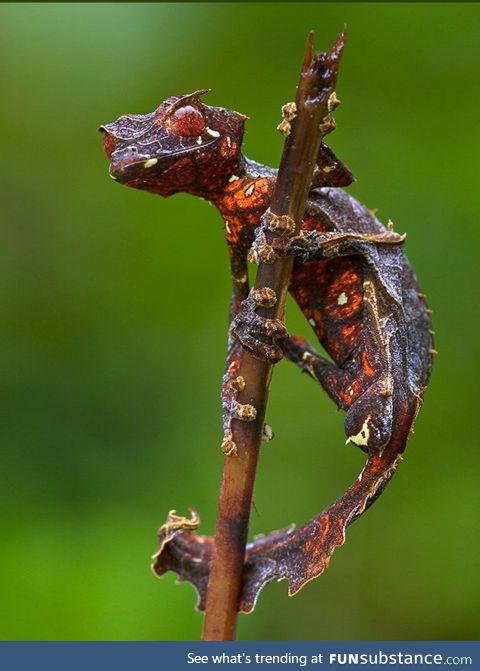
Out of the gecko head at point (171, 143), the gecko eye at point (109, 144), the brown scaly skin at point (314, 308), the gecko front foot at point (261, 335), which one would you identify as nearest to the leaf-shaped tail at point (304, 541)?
the brown scaly skin at point (314, 308)

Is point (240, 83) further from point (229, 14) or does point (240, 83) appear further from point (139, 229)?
point (139, 229)

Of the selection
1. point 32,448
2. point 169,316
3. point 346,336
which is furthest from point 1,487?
point 346,336

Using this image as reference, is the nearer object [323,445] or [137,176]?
[137,176]

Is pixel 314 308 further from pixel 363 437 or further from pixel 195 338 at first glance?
pixel 195 338

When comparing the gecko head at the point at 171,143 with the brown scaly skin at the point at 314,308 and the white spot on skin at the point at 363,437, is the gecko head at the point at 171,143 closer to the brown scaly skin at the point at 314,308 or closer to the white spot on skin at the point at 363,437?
the brown scaly skin at the point at 314,308

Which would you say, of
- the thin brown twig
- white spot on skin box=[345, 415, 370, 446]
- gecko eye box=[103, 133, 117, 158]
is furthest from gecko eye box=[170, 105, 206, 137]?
white spot on skin box=[345, 415, 370, 446]

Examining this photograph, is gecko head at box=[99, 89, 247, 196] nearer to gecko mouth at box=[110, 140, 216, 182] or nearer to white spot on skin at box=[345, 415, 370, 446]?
gecko mouth at box=[110, 140, 216, 182]

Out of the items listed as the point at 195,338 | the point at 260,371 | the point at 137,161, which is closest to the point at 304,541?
the point at 260,371
